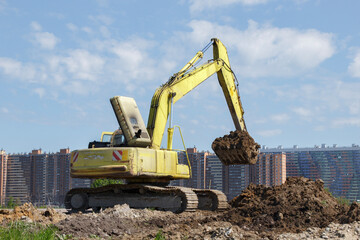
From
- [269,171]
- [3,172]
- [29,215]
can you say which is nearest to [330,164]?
[269,171]

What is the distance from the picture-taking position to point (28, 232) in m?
8.90

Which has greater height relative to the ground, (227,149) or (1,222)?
(227,149)

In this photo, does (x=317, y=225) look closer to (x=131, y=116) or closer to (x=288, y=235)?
(x=288, y=235)

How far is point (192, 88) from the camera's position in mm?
16438

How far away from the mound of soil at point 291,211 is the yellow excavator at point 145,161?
230 centimetres

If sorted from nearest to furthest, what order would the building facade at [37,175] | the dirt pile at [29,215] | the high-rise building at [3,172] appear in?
the dirt pile at [29,215], the building facade at [37,175], the high-rise building at [3,172]

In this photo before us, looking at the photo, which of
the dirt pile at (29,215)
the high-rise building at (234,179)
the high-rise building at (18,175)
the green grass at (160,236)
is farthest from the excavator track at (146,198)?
the high-rise building at (18,175)

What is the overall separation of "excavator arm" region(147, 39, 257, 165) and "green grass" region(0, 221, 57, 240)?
588 centimetres

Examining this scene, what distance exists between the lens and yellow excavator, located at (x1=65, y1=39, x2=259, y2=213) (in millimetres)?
14031

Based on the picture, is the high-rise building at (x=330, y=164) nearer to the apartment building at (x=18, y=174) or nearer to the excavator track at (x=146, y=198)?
the apartment building at (x=18, y=174)

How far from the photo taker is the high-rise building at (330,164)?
79.0 metres

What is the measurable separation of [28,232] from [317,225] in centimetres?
586

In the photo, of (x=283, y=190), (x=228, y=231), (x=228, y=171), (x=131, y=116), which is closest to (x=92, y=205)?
(x=131, y=116)

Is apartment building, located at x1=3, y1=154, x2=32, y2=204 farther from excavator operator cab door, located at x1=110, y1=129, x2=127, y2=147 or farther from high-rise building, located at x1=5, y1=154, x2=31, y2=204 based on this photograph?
excavator operator cab door, located at x1=110, y1=129, x2=127, y2=147
